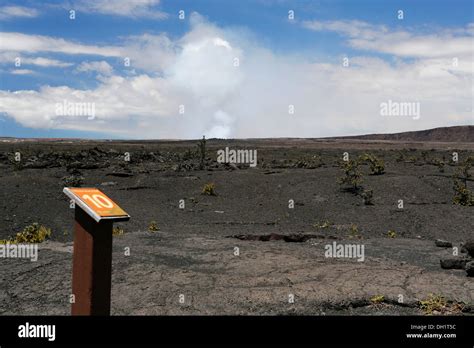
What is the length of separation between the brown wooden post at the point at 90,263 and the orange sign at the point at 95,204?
0.10 metres

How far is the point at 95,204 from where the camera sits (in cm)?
502

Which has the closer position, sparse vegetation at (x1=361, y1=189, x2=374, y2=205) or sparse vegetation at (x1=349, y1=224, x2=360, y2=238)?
sparse vegetation at (x1=349, y1=224, x2=360, y2=238)

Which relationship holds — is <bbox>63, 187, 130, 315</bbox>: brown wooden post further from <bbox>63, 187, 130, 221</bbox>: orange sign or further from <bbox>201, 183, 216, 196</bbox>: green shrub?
<bbox>201, 183, 216, 196</bbox>: green shrub

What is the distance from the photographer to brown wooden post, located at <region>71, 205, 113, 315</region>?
497cm

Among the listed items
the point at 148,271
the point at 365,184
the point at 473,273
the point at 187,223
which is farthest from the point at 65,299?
the point at 365,184

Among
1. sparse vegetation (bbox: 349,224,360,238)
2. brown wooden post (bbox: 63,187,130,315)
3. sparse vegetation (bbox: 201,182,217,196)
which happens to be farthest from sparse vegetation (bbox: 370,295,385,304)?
sparse vegetation (bbox: 201,182,217,196)

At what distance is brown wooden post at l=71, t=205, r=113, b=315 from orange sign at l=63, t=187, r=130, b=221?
0.33 ft

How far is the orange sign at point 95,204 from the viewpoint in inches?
191

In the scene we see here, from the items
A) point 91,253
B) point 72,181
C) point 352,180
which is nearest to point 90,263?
point 91,253

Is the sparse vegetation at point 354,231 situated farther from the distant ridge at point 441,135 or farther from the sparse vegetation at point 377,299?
the distant ridge at point 441,135

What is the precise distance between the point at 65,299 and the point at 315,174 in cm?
1960

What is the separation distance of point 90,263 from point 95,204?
1.97 ft
